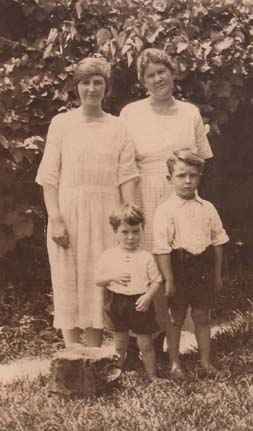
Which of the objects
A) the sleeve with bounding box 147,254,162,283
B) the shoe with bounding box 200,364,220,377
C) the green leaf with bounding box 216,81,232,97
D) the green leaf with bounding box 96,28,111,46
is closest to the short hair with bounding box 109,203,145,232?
the sleeve with bounding box 147,254,162,283

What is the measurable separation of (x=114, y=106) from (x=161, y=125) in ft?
3.68

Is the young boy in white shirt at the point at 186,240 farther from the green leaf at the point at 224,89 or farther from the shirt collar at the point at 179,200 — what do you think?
the green leaf at the point at 224,89

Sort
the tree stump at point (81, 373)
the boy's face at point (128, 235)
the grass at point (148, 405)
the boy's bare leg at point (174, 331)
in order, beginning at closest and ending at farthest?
the grass at point (148, 405) < the tree stump at point (81, 373) < the boy's face at point (128, 235) < the boy's bare leg at point (174, 331)

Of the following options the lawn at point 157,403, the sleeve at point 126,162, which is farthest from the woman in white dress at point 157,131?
the lawn at point 157,403

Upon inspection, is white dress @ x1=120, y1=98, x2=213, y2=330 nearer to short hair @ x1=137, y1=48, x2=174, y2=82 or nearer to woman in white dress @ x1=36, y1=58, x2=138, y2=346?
woman in white dress @ x1=36, y1=58, x2=138, y2=346

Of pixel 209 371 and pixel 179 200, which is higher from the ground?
pixel 179 200

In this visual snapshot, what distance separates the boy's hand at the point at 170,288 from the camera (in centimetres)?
454

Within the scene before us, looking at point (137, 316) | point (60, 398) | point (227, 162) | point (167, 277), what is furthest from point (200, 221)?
point (227, 162)

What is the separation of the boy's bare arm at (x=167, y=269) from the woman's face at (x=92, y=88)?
960 mm

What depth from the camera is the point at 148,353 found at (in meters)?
4.64

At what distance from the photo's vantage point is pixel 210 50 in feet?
18.9

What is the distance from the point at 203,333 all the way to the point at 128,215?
0.89 meters

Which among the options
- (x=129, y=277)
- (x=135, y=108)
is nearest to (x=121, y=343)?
(x=129, y=277)

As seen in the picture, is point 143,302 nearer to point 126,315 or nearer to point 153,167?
point 126,315
